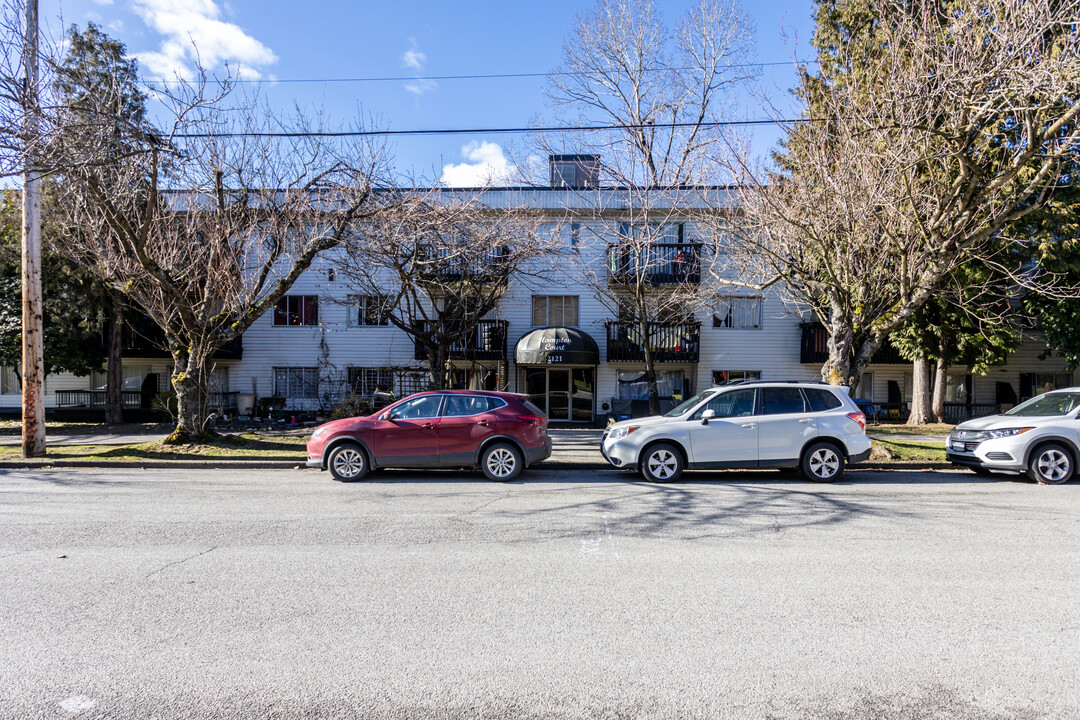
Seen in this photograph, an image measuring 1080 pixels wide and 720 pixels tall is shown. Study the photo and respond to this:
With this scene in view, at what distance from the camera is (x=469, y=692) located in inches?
132

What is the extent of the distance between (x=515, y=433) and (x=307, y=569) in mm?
5327

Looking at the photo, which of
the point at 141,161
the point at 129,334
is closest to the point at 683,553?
the point at 141,161

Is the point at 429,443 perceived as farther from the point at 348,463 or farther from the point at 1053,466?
the point at 1053,466

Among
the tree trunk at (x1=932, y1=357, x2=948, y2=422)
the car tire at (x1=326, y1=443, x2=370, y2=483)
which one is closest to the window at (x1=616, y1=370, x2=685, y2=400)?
the tree trunk at (x1=932, y1=357, x2=948, y2=422)

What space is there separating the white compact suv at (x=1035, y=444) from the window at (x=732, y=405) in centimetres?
420

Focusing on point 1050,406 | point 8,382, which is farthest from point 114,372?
point 1050,406

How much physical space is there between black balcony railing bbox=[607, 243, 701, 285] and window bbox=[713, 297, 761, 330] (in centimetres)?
201

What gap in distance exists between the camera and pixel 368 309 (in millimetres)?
18844

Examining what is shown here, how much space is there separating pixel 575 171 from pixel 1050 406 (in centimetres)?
1654

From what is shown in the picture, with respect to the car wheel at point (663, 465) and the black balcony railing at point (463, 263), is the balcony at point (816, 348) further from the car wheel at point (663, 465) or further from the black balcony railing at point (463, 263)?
the car wheel at point (663, 465)

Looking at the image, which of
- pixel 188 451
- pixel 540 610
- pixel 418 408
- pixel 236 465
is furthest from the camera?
pixel 188 451

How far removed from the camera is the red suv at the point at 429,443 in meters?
10.5

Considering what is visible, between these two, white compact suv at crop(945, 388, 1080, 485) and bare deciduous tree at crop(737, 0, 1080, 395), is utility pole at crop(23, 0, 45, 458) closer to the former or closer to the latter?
bare deciduous tree at crop(737, 0, 1080, 395)

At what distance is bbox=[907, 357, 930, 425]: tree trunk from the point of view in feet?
68.4
